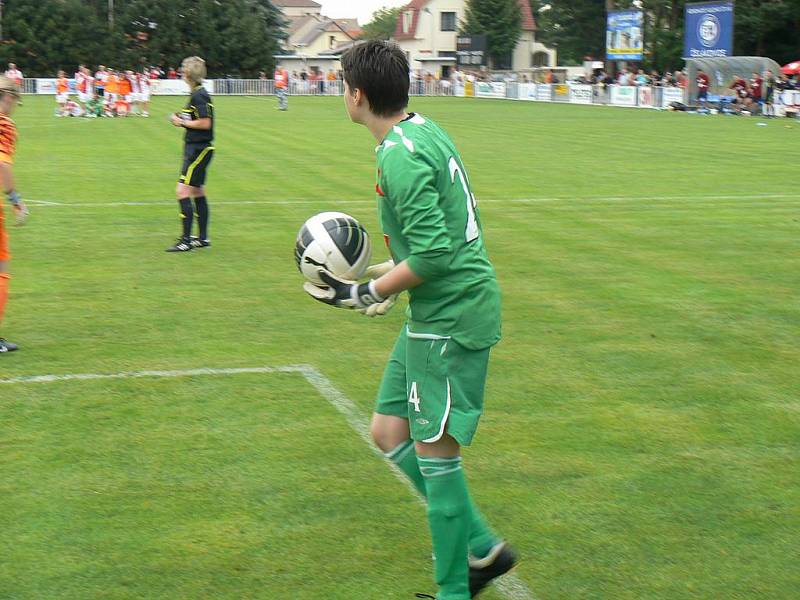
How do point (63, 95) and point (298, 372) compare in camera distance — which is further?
point (63, 95)

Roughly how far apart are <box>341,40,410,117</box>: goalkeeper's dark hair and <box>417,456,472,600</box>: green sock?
1301 mm

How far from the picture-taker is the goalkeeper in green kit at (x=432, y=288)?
3748 millimetres

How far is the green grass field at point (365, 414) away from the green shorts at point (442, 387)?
882 mm

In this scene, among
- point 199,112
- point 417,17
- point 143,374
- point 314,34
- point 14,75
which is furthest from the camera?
point 314,34

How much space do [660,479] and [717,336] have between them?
3409 mm

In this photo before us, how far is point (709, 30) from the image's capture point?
4916cm

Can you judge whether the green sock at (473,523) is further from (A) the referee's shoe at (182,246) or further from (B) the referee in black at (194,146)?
(A) the referee's shoe at (182,246)

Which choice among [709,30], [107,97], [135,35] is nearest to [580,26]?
[135,35]

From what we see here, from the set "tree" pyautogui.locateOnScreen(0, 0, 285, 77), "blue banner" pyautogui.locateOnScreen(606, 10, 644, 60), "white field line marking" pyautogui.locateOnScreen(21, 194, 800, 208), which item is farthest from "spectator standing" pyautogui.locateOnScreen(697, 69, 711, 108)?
"tree" pyautogui.locateOnScreen(0, 0, 285, 77)

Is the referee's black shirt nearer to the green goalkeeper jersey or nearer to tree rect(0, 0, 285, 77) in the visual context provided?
the green goalkeeper jersey

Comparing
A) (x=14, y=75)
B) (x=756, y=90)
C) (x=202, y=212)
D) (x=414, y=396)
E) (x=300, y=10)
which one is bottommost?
(x=202, y=212)

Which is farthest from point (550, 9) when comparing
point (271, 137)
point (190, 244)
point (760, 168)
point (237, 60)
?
point (190, 244)

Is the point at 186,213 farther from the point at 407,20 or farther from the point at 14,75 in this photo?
the point at 407,20

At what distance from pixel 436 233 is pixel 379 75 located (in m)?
0.60
